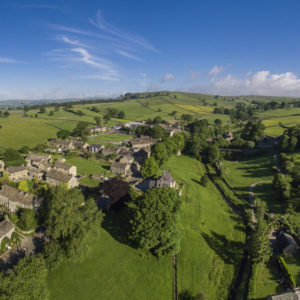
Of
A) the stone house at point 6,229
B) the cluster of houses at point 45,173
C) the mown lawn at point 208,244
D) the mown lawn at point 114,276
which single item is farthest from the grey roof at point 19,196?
the mown lawn at point 208,244

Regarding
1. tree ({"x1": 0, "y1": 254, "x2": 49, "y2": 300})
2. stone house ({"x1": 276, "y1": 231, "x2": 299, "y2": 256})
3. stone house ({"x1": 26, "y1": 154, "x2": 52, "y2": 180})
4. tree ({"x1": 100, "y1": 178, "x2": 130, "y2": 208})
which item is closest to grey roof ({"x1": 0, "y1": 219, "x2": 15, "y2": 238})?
tree ({"x1": 0, "y1": 254, "x2": 49, "y2": 300})

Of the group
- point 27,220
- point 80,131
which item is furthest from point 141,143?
point 27,220

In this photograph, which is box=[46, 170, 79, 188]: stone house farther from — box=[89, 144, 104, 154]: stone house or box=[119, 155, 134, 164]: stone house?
box=[89, 144, 104, 154]: stone house

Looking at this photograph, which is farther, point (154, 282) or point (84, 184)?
point (84, 184)

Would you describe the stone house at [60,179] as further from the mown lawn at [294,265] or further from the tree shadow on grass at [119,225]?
the mown lawn at [294,265]

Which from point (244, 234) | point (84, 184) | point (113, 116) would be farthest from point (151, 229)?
point (113, 116)

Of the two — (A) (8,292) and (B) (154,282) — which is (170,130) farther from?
(A) (8,292)
